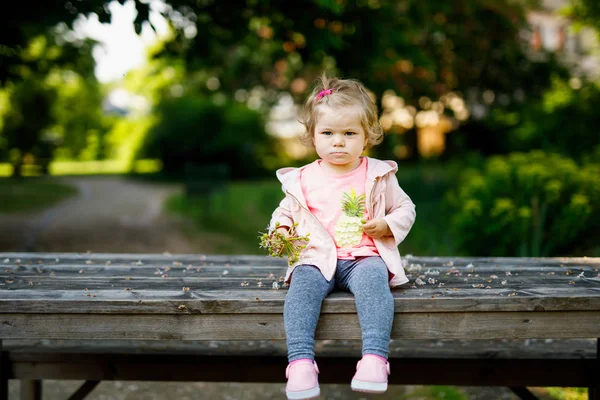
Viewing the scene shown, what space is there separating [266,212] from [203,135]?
185 inches

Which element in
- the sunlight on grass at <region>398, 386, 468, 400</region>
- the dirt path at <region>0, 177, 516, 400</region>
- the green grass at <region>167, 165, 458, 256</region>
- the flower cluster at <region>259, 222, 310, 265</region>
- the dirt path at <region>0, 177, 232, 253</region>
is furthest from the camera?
the dirt path at <region>0, 177, 232, 253</region>

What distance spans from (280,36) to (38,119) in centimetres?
1818

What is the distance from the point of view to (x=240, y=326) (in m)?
2.37

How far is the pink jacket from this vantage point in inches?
102

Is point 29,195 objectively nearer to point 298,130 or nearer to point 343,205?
point 298,130

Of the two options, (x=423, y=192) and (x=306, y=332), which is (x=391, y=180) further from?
(x=423, y=192)

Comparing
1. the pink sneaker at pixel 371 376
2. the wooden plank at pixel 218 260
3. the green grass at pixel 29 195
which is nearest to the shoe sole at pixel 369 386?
the pink sneaker at pixel 371 376

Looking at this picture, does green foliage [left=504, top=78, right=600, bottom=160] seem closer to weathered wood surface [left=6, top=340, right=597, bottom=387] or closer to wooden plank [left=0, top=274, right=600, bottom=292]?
weathered wood surface [left=6, top=340, right=597, bottom=387]

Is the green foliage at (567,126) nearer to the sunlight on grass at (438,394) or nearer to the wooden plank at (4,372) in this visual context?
the sunlight on grass at (438,394)

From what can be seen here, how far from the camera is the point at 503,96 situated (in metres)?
16.0

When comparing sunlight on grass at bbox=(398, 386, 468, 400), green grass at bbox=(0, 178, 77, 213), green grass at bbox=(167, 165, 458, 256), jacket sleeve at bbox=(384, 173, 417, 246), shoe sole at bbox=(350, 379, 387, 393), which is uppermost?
green grass at bbox=(0, 178, 77, 213)

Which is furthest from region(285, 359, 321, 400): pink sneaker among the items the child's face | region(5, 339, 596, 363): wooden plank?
region(5, 339, 596, 363): wooden plank

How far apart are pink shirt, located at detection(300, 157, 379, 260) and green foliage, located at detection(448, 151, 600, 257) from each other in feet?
10.7

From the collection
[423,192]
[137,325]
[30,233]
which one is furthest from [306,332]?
[30,233]
